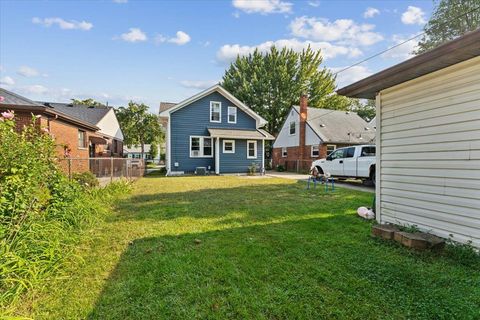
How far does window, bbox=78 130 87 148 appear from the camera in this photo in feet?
45.6

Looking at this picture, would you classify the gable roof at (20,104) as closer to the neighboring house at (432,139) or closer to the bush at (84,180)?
the bush at (84,180)

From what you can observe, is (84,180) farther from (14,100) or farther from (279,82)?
(279,82)

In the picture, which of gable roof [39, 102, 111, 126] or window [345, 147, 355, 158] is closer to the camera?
window [345, 147, 355, 158]

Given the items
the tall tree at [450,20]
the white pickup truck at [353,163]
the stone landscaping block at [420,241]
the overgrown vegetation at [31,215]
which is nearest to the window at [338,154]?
the white pickup truck at [353,163]

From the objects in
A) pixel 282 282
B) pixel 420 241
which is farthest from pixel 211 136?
pixel 282 282

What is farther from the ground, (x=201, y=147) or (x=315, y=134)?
(x=315, y=134)

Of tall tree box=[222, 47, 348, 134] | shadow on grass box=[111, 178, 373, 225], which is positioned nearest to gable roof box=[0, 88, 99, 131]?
shadow on grass box=[111, 178, 373, 225]

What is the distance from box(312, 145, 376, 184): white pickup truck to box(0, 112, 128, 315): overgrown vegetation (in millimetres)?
11229

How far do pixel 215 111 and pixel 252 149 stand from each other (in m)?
4.23

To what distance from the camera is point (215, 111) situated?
19.0 metres

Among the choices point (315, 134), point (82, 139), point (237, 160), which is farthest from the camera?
point (315, 134)

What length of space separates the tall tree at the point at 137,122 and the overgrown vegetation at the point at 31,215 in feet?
106

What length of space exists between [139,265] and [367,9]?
13570mm

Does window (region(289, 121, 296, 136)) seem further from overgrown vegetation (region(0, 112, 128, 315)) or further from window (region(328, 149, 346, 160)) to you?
overgrown vegetation (region(0, 112, 128, 315))
